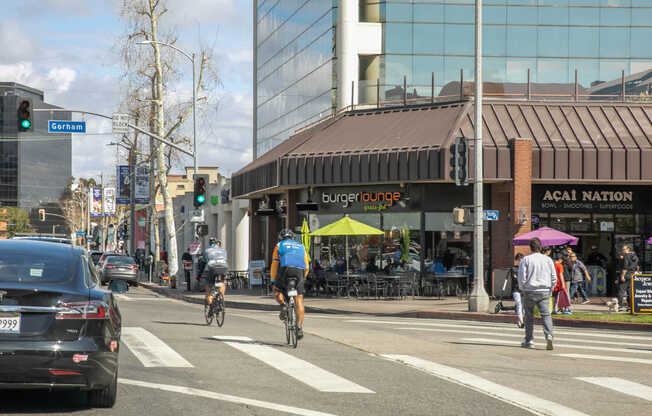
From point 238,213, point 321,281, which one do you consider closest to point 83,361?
point 321,281

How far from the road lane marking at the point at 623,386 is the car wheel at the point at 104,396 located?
18.7ft

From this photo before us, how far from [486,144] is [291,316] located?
17.4 m

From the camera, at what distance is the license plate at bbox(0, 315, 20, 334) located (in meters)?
7.67

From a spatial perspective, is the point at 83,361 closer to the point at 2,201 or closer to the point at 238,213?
the point at 238,213

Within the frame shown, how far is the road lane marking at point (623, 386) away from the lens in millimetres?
10195

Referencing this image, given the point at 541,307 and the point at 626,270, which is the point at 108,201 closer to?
the point at 626,270

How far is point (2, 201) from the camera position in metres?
165

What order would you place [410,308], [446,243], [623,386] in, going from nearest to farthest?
[623,386] < [410,308] < [446,243]

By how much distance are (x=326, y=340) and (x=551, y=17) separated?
28989 mm

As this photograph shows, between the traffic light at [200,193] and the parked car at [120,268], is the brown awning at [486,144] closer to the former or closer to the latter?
the traffic light at [200,193]

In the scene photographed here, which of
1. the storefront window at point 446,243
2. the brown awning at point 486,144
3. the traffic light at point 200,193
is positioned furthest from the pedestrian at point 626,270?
the traffic light at point 200,193

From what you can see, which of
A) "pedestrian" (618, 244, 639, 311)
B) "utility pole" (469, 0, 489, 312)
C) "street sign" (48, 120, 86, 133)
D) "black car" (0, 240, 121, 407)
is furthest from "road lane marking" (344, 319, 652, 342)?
"street sign" (48, 120, 86, 133)

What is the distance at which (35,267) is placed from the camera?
8.34 meters

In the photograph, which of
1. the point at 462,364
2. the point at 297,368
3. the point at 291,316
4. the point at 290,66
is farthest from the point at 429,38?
the point at 297,368
